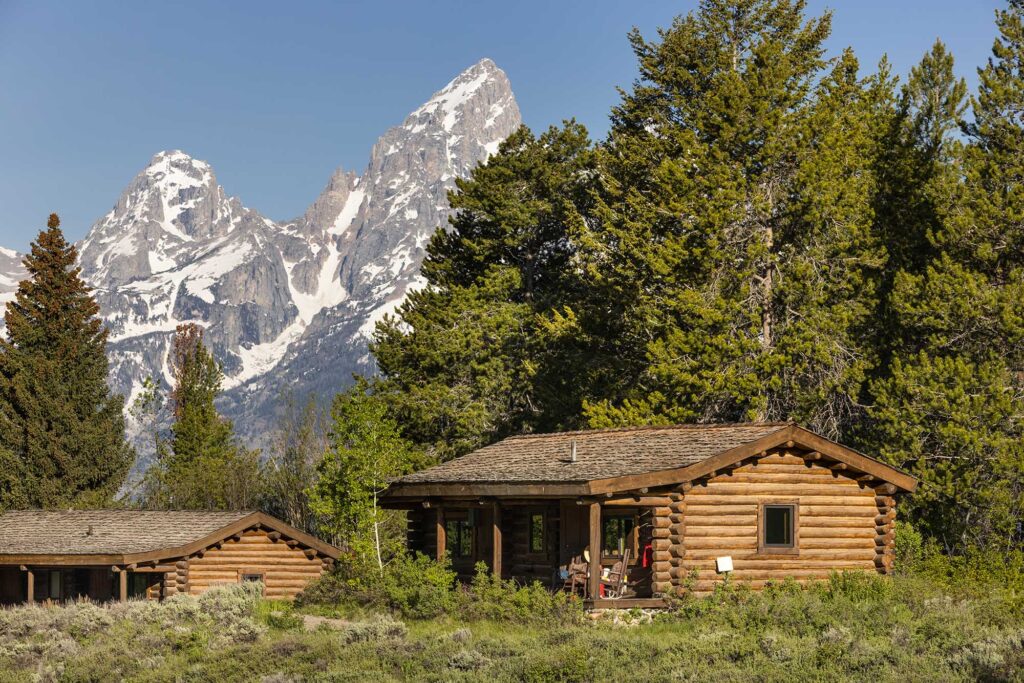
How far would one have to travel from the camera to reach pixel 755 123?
45000 mm

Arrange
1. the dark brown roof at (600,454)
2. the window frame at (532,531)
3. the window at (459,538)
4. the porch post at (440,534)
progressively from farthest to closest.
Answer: the window at (459,538), the porch post at (440,534), the window frame at (532,531), the dark brown roof at (600,454)

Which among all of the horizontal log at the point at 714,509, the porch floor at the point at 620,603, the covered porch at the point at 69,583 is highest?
the horizontal log at the point at 714,509

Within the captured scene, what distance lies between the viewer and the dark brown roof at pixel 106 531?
4456 centimetres

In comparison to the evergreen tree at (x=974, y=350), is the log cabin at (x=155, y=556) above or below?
below

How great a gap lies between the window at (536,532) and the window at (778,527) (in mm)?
6342

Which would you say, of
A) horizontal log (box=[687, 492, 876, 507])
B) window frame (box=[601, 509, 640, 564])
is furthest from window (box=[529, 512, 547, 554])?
horizontal log (box=[687, 492, 876, 507])

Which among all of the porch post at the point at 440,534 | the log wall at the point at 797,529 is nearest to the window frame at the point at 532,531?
the porch post at the point at 440,534

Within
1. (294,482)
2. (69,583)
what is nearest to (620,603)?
(69,583)

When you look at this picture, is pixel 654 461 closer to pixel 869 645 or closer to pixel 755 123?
pixel 869 645

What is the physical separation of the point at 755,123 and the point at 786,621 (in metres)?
21.5

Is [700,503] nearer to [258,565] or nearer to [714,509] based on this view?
[714,509]

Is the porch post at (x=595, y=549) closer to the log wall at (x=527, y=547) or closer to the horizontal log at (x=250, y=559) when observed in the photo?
the log wall at (x=527, y=547)

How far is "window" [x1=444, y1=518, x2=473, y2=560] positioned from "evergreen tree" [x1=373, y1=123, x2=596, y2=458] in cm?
1190

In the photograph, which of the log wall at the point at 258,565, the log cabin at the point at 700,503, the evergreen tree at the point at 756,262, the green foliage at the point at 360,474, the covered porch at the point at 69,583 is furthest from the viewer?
the covered porch at the point at 69,583
